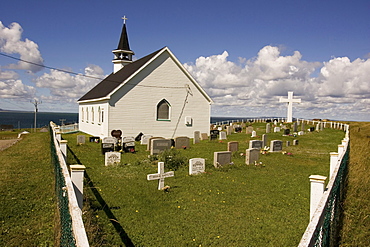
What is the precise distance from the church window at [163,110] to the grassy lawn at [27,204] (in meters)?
12.3

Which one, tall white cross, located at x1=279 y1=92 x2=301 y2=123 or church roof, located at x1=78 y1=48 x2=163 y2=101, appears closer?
church roof, located at x1=78 y1=48 x2=163 y2=101

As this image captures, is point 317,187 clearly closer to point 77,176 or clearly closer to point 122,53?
point 77,176

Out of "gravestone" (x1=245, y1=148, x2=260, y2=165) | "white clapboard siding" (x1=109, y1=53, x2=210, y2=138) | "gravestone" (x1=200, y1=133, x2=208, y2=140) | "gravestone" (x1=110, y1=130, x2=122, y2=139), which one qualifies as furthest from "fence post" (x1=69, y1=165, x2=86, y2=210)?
"gravestone" (x1=200, y1=133, x2=208, y2=140)

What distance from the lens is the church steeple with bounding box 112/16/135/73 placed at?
34.0 meters

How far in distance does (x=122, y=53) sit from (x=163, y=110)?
41.6 feet

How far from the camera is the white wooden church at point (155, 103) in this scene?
23109 mm

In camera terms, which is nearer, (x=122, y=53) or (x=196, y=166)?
(x=196, y=166)

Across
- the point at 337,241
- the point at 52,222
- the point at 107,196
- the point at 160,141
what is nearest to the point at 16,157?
the point at 160,141

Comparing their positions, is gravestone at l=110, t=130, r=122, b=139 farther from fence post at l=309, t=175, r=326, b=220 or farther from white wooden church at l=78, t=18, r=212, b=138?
fence post at l=309, t=175, r=326, b=220

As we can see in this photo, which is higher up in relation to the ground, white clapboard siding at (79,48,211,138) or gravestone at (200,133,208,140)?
white clapboard siding at (79,48,211,138)

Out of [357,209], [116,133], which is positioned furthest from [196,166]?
[116,133]

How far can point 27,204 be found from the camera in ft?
26.2

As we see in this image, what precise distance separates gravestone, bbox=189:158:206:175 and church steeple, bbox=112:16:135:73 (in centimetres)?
2463

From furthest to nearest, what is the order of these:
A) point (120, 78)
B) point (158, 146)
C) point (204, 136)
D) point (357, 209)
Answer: point (120, 78)
point (204, 136)
point (158, 146)
point (357, 209)
